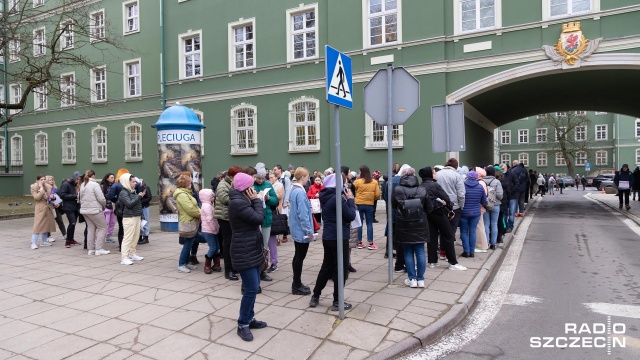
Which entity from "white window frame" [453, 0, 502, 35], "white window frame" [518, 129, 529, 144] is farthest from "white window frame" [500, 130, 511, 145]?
"white window frame" [453, 0, 502, 35]

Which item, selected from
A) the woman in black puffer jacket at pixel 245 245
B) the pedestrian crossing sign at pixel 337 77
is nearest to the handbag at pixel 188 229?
the woman in black puffer jacket at pixel 245 245

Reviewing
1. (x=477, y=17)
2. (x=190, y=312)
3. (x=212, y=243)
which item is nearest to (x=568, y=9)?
(x=477, y=17)

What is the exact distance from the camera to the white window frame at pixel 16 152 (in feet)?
97.2

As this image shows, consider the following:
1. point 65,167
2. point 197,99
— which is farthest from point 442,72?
point 65,167

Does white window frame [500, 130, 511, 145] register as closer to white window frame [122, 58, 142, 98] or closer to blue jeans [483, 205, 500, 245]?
white window frame [122, 58, 142, 98]

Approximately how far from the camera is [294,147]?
18.7 meters

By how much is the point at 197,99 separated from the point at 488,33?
1408 cm

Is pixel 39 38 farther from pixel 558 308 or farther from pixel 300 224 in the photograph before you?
pixel 558 308

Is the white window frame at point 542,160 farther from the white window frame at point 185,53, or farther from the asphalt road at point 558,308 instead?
the asphalt road at point 558,308

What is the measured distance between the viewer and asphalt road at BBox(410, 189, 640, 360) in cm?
407

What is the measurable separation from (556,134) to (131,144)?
54786mm

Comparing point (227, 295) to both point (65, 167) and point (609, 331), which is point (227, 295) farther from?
point (65, 167)

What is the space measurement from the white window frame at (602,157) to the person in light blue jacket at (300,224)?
63.2 metres

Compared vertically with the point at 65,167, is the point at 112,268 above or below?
below
